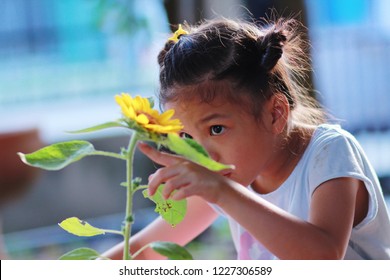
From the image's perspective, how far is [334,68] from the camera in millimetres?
3250

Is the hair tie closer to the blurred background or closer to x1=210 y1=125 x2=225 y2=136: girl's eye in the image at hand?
x1=210 y1=125 x2=225 y2=136: girl's eye

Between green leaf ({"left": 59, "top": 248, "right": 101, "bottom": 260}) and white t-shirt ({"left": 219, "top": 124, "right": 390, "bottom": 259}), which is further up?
green leaf ({"left": 59, "top": 248, "right": 101, "bottom": 260})

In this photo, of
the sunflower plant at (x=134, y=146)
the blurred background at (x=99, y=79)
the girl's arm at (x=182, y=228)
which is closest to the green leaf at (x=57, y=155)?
the sunflower plant at (x=134, y=146)

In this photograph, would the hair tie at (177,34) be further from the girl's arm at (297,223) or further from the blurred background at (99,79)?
the blurred background at (99,79)

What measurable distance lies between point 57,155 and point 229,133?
0.26 meters

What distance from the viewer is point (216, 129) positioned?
817 millimetres


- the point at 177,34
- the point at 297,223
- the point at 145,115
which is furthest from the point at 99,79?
the point at 145,115

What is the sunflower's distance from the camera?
595 mm

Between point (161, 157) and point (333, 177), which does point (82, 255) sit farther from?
point (333, 177)

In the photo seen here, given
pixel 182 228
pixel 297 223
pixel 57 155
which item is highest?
pixel 57 155

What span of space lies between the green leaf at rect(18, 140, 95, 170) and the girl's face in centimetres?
21

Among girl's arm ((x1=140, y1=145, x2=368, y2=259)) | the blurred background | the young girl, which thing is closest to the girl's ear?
the young girl

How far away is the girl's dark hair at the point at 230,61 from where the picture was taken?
861mm
